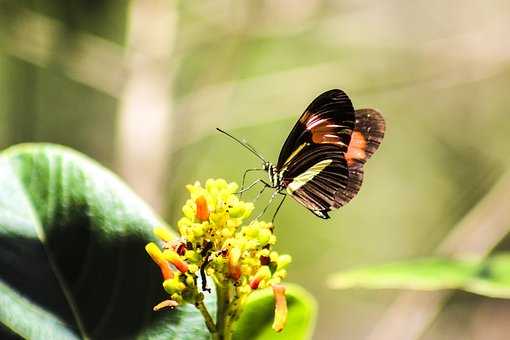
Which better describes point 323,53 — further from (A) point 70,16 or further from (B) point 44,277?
(B) point 44,277

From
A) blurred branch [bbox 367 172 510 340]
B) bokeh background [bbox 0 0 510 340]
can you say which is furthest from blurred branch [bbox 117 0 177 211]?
blurred branch [bbox 367 172 510 340]

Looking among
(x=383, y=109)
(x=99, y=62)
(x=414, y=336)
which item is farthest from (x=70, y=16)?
(x=383, y=109)

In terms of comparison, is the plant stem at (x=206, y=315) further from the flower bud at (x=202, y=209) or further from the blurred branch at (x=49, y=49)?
the blurred branch at (x=49, y=49)

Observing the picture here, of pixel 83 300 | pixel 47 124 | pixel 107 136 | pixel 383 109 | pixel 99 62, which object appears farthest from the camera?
pixel 383 109

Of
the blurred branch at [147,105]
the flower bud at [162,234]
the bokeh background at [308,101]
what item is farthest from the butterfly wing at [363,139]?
the blurred branch at [147,105]

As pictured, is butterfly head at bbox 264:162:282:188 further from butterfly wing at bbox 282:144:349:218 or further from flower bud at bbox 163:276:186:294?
flower bud at bbox 163:276:186:294

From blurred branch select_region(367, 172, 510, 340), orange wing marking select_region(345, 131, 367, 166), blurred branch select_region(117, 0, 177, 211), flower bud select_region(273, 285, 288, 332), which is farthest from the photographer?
blurred branch select_region(117, 0, 177, 211)
